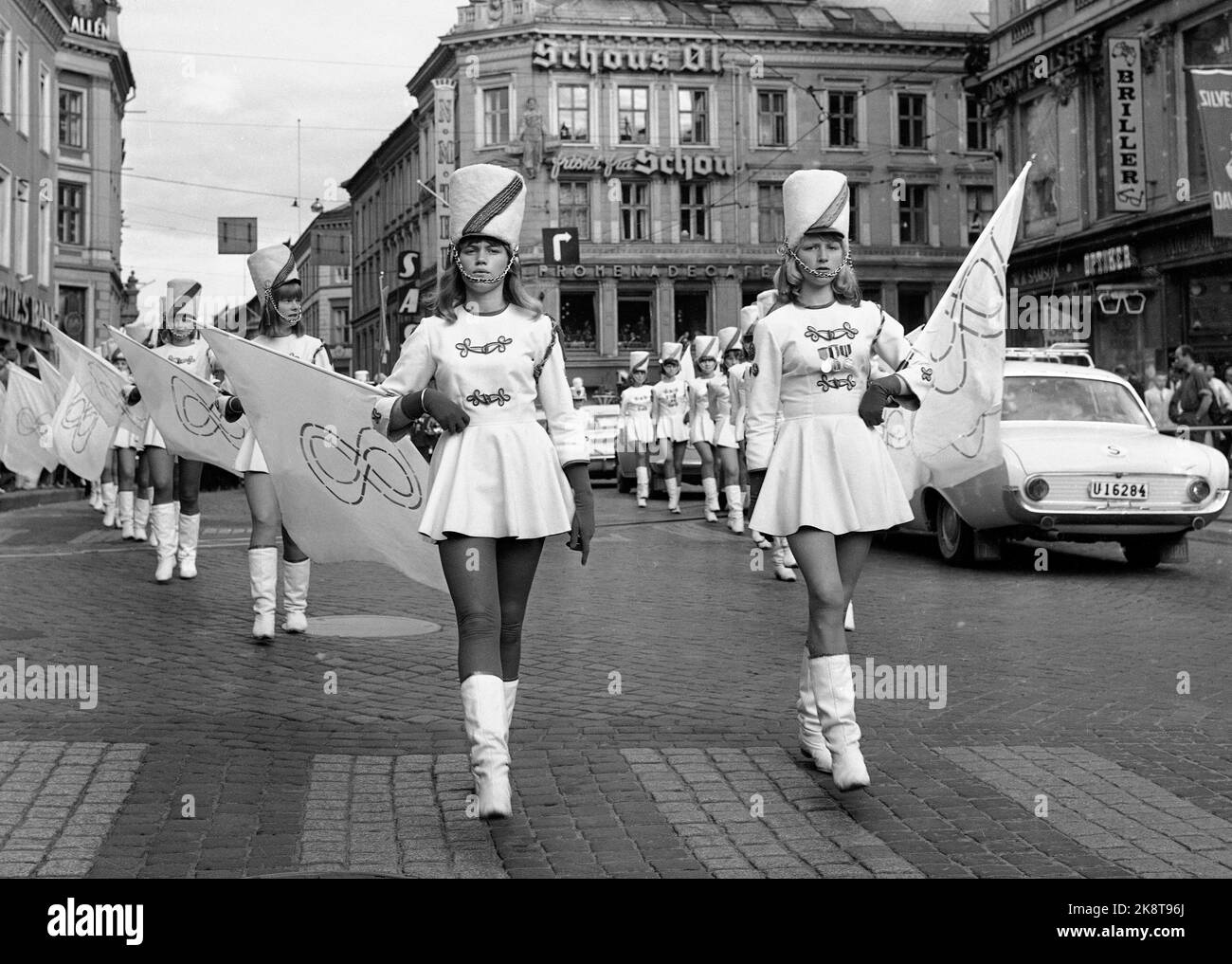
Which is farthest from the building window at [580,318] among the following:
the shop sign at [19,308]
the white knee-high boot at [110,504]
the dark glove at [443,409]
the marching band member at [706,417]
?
the dark glove at [443,409]

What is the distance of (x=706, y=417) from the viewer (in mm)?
18094

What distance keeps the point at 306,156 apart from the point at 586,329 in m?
41.5

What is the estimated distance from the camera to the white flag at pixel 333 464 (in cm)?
669

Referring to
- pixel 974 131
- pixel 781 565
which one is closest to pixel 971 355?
pixel 781 565

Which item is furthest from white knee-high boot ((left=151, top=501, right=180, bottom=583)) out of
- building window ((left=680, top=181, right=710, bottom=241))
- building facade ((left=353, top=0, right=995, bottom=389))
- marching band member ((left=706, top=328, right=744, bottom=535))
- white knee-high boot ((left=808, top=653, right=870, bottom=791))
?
building window ((left=680, top=181, right=710, bottom=241))

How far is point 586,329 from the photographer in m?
61.9

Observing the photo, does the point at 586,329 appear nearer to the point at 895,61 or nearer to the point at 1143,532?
the point at 895,61

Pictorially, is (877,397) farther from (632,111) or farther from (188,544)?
(632,111)

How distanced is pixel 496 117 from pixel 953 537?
51992 mm

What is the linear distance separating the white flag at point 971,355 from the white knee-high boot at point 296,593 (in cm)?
338

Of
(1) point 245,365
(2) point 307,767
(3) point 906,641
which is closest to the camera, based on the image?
(2) point 307,767

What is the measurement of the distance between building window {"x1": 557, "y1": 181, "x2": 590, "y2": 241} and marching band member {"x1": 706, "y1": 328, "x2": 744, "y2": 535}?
44.8 m

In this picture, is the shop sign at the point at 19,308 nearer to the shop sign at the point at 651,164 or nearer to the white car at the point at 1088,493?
the shop sign at the point at 651,164

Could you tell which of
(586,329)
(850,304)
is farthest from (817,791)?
(586,329)
